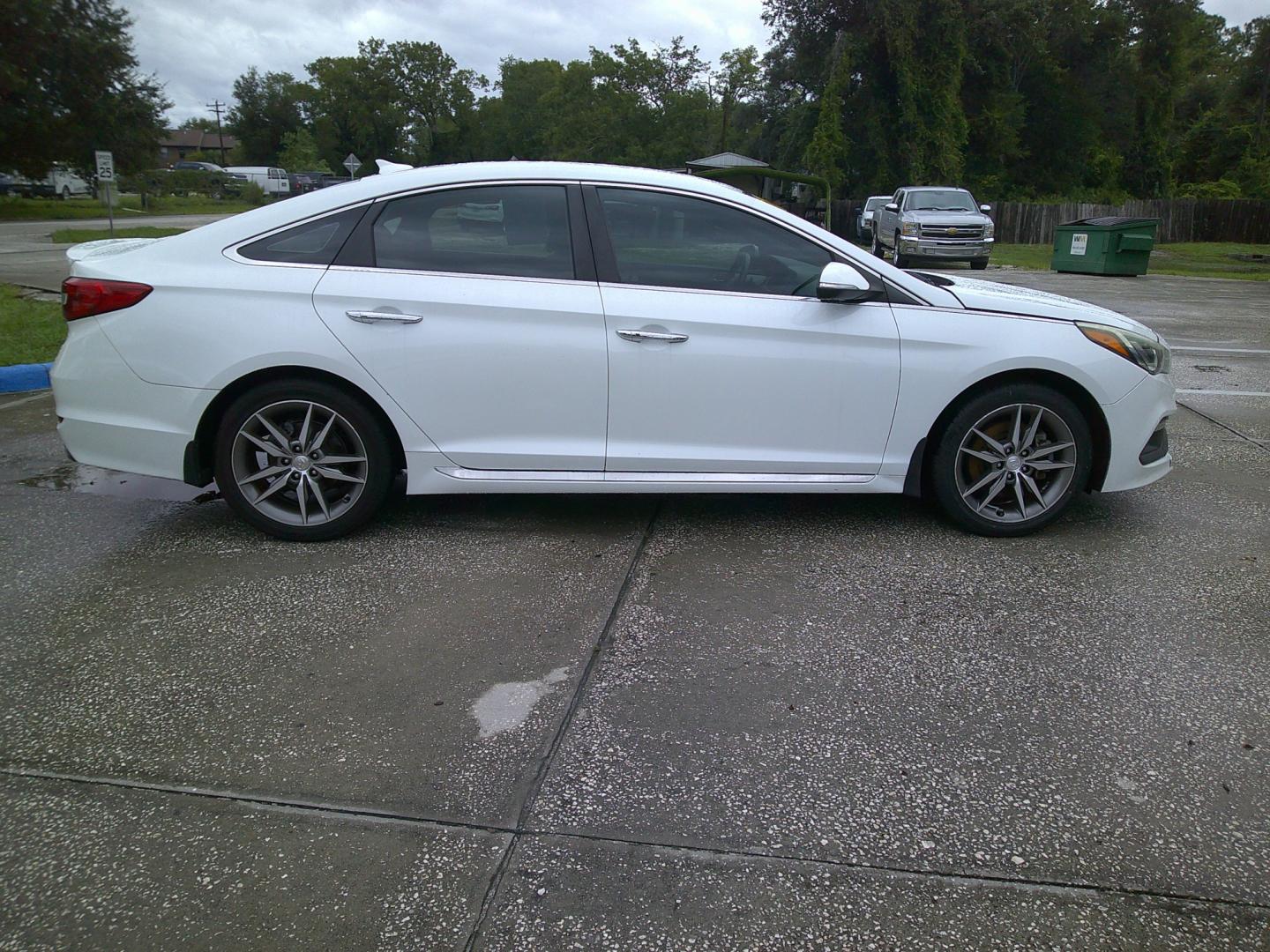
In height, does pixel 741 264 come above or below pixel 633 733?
above

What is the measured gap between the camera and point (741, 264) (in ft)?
14.0

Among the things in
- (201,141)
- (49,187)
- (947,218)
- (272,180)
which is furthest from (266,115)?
(947,218)

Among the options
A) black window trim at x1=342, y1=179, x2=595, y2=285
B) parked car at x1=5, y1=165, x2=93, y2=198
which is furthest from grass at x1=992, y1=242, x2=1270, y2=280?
parked car at x1=5, y1=165, x2=93, y2=198

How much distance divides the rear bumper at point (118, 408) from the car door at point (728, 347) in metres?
1.87

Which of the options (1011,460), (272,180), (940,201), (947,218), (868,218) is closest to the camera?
(1011,460)

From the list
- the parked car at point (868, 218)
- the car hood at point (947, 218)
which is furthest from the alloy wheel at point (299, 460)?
the parked car at point (868, 218)

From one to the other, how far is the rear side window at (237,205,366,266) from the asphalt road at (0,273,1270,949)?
51.4 inches

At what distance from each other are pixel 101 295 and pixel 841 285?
324 centimetres

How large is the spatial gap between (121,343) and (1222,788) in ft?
14.5

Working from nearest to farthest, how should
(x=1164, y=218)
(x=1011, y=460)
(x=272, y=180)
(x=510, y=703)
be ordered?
(x=510, y=703) → (x=1011, y=460) → (x=1164, y=218) → (x=272, y=180)

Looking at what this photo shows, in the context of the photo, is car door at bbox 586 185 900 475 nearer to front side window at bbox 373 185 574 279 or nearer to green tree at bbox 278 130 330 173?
front side window at bbox 373 185 574 279

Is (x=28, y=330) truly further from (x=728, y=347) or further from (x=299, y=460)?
(x=728, y=347)

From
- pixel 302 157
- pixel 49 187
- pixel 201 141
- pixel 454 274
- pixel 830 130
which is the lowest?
pixel 454 274

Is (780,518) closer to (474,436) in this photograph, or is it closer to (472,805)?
(474,436)
